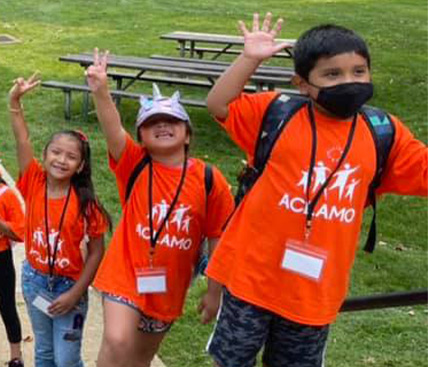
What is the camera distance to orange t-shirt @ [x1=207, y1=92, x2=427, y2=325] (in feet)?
8.70

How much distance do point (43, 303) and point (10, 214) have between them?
60 cm

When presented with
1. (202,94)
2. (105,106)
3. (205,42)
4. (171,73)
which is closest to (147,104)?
(105,106)

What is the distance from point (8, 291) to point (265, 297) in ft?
5.90

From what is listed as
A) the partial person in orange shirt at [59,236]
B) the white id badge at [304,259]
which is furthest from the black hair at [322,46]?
the partial person in orange shirt at [59,236]

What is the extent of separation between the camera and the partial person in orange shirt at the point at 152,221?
313cm

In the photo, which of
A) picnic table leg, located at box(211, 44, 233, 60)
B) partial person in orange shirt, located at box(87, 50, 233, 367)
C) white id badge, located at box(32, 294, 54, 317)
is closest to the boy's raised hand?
partial person in orange shirt, located at box(87, 50, 233, 367)

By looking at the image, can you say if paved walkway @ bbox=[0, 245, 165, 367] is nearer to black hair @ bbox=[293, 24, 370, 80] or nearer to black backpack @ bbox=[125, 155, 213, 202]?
black backpack @ bbox=[125, 155, 213, 202]

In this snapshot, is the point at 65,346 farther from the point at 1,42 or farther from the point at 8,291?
the point at 1,42

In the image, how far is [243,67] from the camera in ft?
8.66

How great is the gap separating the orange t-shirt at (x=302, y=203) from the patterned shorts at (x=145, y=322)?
54 cm

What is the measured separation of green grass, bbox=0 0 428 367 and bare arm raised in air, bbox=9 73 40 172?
160 centimetres

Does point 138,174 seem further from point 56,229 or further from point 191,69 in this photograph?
point 191,69

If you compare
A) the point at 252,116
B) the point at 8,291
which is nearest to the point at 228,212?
the point at 252,116

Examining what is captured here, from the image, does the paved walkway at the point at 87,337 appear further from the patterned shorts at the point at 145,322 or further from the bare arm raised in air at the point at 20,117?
the bare arm raised in air at the point at 20,117
